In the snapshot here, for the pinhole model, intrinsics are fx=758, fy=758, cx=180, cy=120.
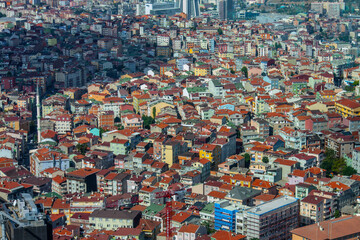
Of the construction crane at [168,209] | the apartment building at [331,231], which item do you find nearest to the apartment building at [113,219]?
the construction crane at [168,209]

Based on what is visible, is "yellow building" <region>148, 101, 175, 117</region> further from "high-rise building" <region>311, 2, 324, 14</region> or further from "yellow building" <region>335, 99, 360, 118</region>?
"high-rise building" <region>311, 2, 324, 14</region>

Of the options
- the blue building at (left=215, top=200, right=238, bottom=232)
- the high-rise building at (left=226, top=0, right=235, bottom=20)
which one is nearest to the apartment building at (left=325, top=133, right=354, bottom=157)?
the blue building at (left=215, top=200, right=238, bottom=232)

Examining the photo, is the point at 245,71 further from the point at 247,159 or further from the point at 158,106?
the point at 247,159

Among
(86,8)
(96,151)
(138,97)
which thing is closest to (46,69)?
(138,97)

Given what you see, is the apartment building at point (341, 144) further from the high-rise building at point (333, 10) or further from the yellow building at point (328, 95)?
the high-rise building at point (333, 10)

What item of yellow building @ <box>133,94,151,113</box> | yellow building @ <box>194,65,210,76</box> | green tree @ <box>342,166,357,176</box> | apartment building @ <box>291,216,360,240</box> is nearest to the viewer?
apartment building @ <box>291,216,360,240</box>

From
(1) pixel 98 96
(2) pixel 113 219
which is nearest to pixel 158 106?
(1) pixel 98 96
